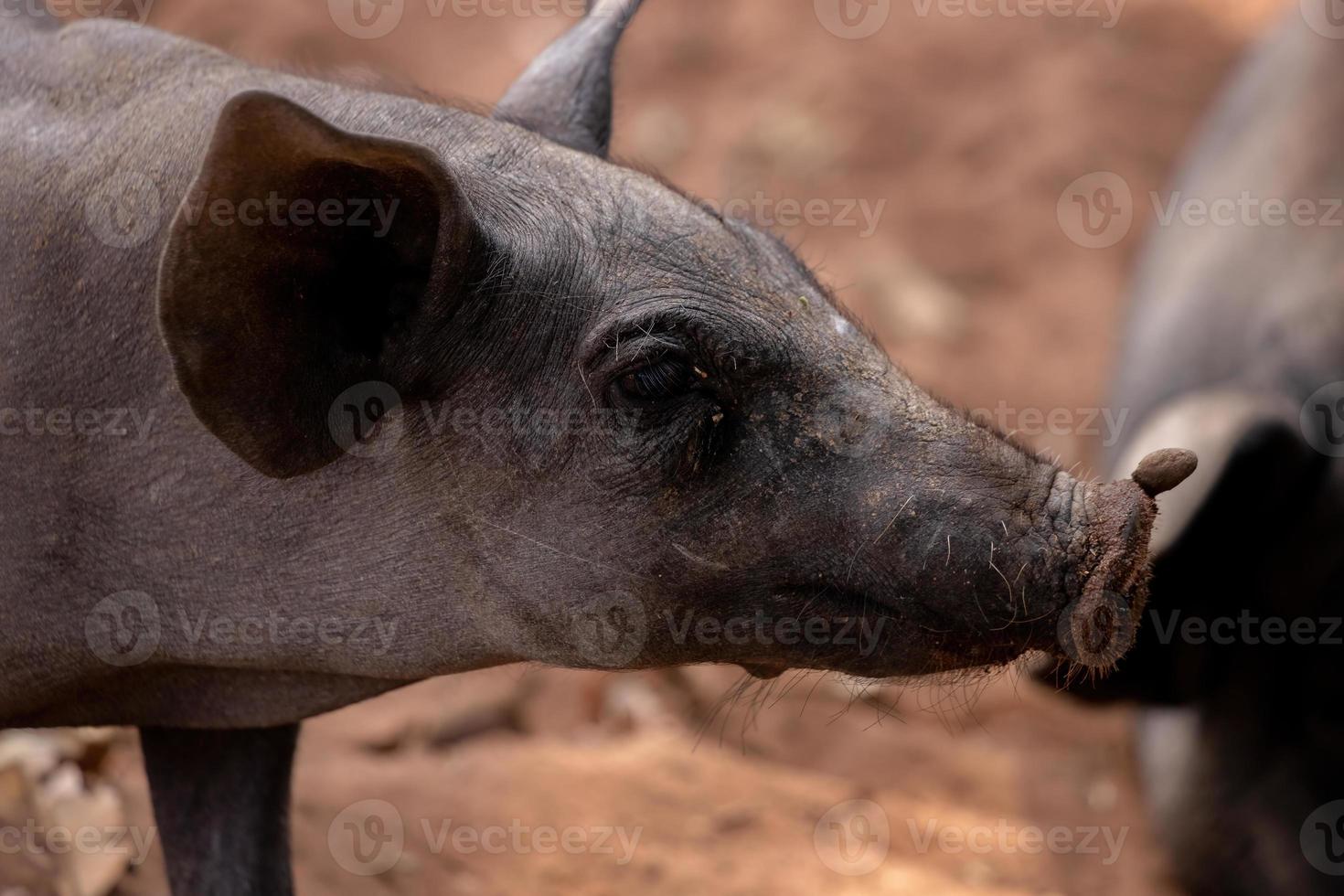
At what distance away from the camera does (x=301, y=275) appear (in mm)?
2762

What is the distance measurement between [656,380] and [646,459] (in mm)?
150

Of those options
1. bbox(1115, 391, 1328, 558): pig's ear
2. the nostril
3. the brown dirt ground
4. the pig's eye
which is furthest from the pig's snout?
bbox(1115, 391, 1328, 558): pig's ear

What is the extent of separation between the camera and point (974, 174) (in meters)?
9.18

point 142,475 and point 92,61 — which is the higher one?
point 92,61

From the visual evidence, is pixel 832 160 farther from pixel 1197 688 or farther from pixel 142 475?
pixel 142 475

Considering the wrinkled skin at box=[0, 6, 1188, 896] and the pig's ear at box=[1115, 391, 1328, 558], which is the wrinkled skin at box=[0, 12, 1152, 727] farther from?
the pig's ear at box=[1115, 391, 1328, 558]

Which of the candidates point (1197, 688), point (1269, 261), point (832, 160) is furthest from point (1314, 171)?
point (832, 160)

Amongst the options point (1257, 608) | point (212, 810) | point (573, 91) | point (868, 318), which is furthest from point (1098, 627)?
point (868, 318)

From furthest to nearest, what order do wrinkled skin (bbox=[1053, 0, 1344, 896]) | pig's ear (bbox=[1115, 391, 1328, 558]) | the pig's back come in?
1. the pig's back
2. wrinkled skin (bbox=[1053, 0, 1344, 896])
3. pig's ear (bbox=[1115, 391, 1328, 558])

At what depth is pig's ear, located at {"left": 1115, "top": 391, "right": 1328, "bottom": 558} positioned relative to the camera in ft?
17.0

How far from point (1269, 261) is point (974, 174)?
2.83 m

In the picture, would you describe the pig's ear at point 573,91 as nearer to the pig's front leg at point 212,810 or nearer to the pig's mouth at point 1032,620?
the pig's mouth at point 1032,620

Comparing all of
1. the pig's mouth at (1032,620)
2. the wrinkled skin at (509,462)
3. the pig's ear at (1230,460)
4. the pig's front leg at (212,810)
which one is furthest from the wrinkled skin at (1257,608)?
the pig's front leg at (212,810)

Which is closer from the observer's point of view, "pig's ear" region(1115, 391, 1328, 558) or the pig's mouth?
the pig's mouth
